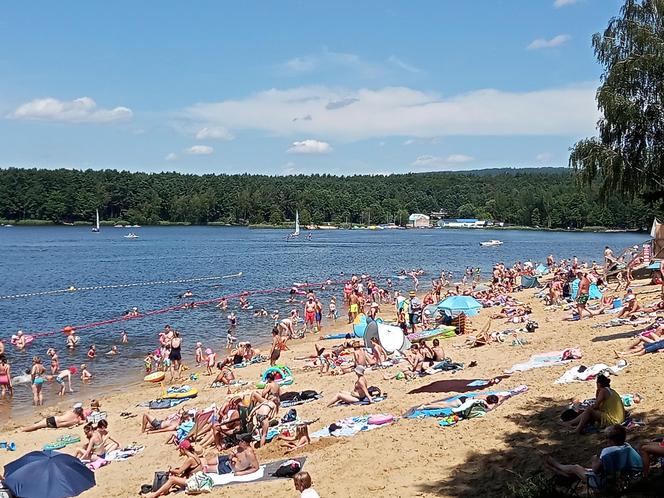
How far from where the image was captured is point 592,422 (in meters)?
8.49

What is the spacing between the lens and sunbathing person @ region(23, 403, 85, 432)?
1395 centimetres

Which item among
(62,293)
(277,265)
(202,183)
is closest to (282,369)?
(62,293)

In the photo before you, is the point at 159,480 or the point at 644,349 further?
the point at 644,349

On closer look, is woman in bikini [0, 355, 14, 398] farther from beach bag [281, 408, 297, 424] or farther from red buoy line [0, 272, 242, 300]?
red buoy line [0, 272, 242, 300]

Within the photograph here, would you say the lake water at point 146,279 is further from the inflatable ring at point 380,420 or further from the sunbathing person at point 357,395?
the inflatable ring at point 380,420

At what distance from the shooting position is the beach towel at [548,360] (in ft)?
42.1

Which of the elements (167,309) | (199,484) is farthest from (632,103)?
(167,309)

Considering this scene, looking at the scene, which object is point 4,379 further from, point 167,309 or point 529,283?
point 529,283

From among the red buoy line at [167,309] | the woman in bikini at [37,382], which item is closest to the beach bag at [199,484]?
the woman in bikini at [37,382]

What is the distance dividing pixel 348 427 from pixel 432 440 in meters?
1.76

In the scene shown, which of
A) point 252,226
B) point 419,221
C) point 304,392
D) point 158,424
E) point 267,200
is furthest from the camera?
point 419,221

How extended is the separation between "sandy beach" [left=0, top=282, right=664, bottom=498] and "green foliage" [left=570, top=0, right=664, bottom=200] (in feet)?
11.2

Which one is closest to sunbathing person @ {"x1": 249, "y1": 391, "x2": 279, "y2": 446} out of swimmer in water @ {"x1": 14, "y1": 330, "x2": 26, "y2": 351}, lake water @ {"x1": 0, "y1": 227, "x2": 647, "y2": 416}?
lake water @ {"x1": 0, "y1": 227, "x2": 647, "y2": 416}

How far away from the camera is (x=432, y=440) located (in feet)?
30.0
